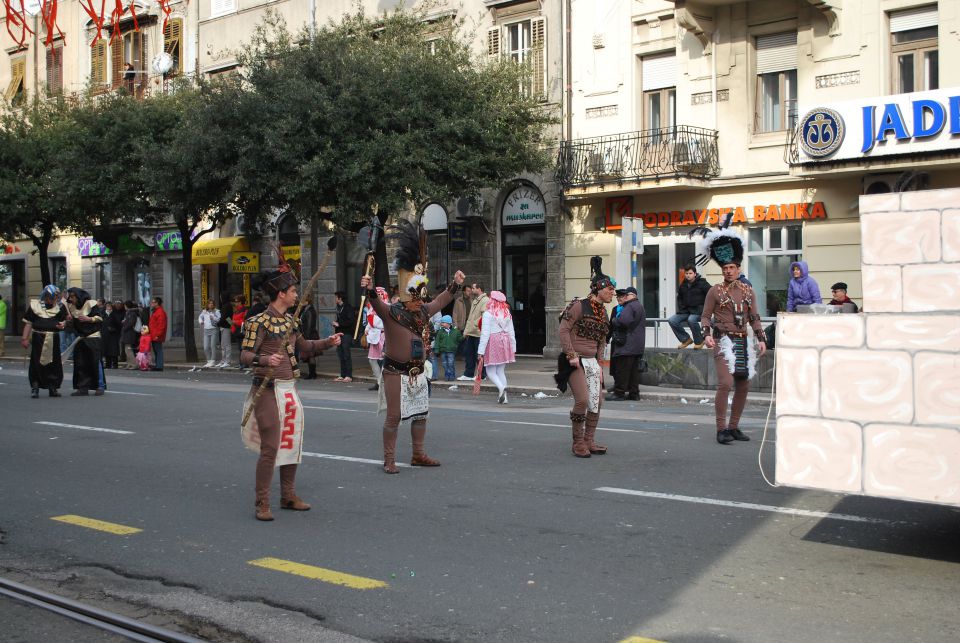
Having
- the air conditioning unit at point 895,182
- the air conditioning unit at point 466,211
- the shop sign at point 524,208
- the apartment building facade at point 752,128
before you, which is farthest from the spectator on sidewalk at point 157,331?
the air conditioning unit at point 895,182

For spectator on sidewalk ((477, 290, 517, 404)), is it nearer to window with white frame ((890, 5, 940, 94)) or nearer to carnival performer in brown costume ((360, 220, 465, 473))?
carnival performer in brown costume ((360, 220, 465, 473))

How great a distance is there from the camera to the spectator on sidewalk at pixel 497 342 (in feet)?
54.5

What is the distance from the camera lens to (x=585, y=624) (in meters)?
5.19

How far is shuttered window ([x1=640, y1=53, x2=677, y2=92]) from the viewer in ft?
78.9

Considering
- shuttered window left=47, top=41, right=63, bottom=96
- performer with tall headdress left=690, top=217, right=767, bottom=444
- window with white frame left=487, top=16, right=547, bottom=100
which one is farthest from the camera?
shuttered window left=47, top=41, right=63, bottom=96

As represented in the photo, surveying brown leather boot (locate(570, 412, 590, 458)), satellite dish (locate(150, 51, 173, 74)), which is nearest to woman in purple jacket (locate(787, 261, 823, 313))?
brown leather boot (locate(570, 412, 590, 458))

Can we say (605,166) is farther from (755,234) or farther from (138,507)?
(138,507)

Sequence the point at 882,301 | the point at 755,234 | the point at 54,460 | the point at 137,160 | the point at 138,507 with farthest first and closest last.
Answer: the point at 137,160 < the point at 755,234 < the point at 54,460 < the point at 138,507 < the point at 882,301

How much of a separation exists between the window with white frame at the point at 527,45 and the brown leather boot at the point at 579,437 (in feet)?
52.8

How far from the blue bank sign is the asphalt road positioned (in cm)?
1065

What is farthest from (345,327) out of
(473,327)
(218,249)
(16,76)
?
(16,76)

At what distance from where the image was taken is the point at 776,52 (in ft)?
73.4

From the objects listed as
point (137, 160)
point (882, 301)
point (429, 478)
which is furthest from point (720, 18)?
point (882, 301)

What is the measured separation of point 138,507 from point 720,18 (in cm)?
1836
